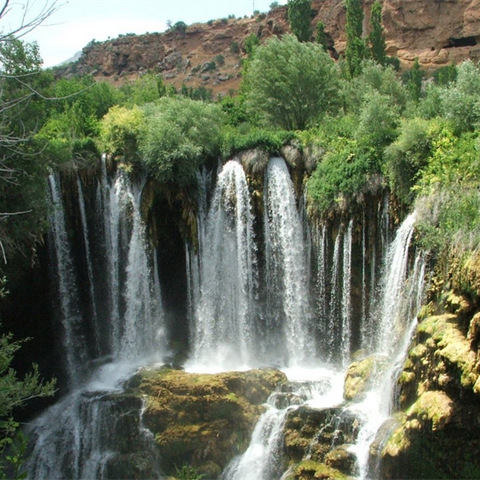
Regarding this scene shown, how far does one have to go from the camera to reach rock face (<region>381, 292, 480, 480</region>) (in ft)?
30.1

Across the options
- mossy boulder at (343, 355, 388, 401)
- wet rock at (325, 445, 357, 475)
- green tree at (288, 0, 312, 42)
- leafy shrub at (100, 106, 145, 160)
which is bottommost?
wet rock at (325, 445, 357, 475)

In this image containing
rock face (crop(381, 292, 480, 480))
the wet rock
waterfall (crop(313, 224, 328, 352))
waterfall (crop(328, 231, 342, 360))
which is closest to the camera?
rock face (crop(381, 292, 480, 480))

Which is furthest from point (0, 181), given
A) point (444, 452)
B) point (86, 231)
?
point (444, 452)

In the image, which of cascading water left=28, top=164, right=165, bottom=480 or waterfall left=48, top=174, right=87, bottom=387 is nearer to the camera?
cascading water left=28, top=164, right=165, bottom=480

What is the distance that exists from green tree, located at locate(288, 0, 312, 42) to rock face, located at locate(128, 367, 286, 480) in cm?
3612

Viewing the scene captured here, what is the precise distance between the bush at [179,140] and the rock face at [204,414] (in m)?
6.07

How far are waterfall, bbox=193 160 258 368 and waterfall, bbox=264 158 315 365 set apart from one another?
0.58m

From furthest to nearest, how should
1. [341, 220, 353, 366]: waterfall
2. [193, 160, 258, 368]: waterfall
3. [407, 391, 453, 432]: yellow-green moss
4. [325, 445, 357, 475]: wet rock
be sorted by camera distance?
1. [193, 160, 258, 368]: waterfall
2. [341, 220, 353, 366]: waterfall
3. [325, 445, 357, 475]: wet rock
4. [407, 391, 453, 432]: yellow-green moss

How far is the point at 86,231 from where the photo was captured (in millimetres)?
16344

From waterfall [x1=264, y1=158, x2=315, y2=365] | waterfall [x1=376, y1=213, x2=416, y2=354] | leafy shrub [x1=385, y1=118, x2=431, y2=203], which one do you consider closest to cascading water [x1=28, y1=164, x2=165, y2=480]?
waterfall [x1=264, y1=158, x2=315, y2=365]

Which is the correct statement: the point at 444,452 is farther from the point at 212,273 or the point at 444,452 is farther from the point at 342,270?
the point at 212,273

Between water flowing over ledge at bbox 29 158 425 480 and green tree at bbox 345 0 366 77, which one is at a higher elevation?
green tree at bbox 345 0 366 77

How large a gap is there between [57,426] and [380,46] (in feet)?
108

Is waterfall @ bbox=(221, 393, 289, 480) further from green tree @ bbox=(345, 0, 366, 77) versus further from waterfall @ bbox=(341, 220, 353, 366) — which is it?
green tree @ bbox=(345, 0, 366, 77)
